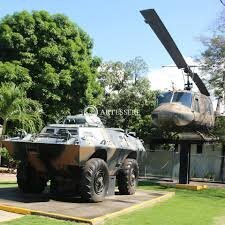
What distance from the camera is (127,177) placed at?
15.5m

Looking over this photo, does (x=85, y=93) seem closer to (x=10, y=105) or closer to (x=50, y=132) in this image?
(x=10, y=105)

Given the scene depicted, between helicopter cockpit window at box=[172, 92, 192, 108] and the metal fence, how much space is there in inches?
238

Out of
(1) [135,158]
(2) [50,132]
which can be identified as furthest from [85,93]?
(2) [50,132]

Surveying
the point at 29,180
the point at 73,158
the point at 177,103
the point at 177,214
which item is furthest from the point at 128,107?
the point at 73,158

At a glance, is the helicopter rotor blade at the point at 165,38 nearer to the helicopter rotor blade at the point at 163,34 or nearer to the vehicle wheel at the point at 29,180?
the helicopter rotor blade at the point at 163,34

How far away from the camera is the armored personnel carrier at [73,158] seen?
1279 centimetres

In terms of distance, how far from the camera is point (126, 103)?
4112 centimetres

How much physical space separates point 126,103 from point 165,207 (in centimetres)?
2728

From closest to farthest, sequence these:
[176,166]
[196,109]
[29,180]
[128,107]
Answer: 1. [29,180]
2. [196,109]
3. [176,166]
4. [128,107]

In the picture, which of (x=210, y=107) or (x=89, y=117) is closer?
(x=89, y=117)

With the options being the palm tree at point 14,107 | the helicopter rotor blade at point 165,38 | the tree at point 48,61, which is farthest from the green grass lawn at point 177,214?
the tree at point 48,61

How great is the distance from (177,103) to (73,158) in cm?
874

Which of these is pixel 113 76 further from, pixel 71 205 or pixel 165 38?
pixel 71 205

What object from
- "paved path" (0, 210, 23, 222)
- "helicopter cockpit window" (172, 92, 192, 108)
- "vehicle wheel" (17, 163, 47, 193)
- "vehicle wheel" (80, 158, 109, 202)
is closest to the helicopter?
"helicopter cockpit window" (172, 92, 192, 108)
